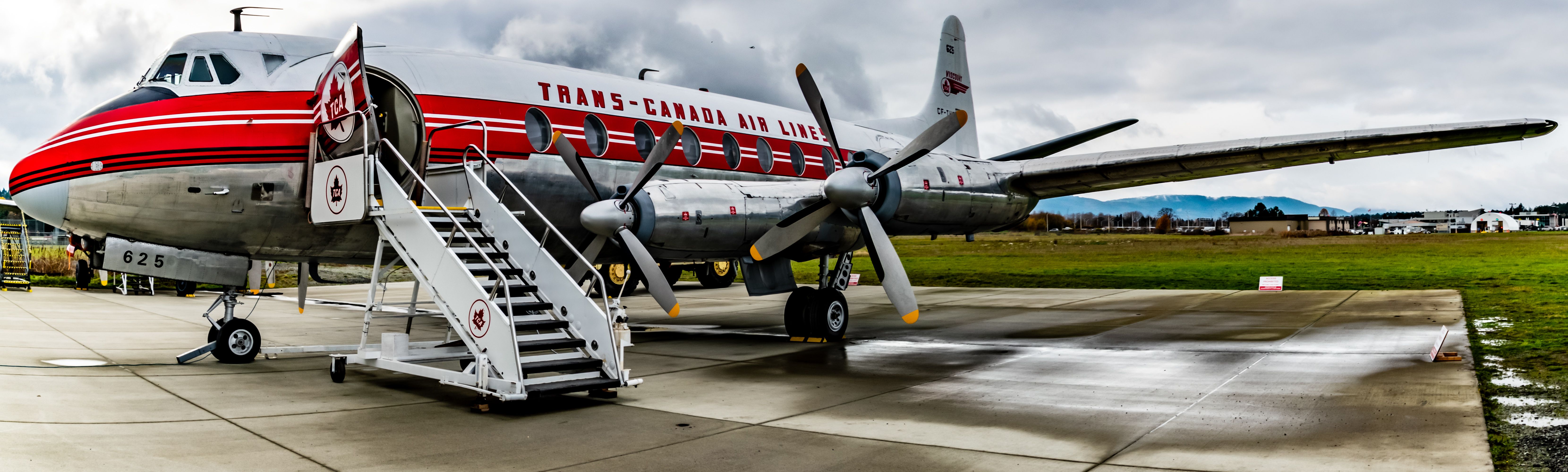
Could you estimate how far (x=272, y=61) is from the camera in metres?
10.5

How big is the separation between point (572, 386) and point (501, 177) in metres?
3.71

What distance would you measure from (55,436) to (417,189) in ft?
15.7

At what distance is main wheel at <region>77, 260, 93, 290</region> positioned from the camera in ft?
87.6

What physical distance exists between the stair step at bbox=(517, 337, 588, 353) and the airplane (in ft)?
0.20

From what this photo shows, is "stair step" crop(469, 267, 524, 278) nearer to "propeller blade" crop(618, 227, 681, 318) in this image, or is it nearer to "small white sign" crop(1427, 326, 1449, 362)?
"propeller blade" crop(618, 227, 681, 318)

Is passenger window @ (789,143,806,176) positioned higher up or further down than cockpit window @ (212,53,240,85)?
further down

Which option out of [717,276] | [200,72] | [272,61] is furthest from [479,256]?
[717,276]

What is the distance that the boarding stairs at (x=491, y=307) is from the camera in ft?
26.5

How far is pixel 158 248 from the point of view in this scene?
34.5 ft

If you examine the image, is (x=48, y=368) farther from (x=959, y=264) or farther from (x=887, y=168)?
(x=959, y=264)

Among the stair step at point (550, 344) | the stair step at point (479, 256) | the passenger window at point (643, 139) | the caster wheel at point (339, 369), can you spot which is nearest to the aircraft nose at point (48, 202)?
the caster wheel at point (339, 369)

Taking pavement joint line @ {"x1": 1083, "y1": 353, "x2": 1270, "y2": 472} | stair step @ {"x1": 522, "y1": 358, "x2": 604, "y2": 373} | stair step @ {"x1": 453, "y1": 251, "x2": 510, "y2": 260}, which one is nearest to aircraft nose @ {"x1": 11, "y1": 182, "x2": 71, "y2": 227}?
stair step @ {"x1": 453, "y1": 251, "x2": 510, "y2": 260}

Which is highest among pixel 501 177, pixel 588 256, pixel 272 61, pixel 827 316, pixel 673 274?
pixel 272 61

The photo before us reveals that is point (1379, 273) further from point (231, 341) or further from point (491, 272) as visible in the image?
point (231, 341)
